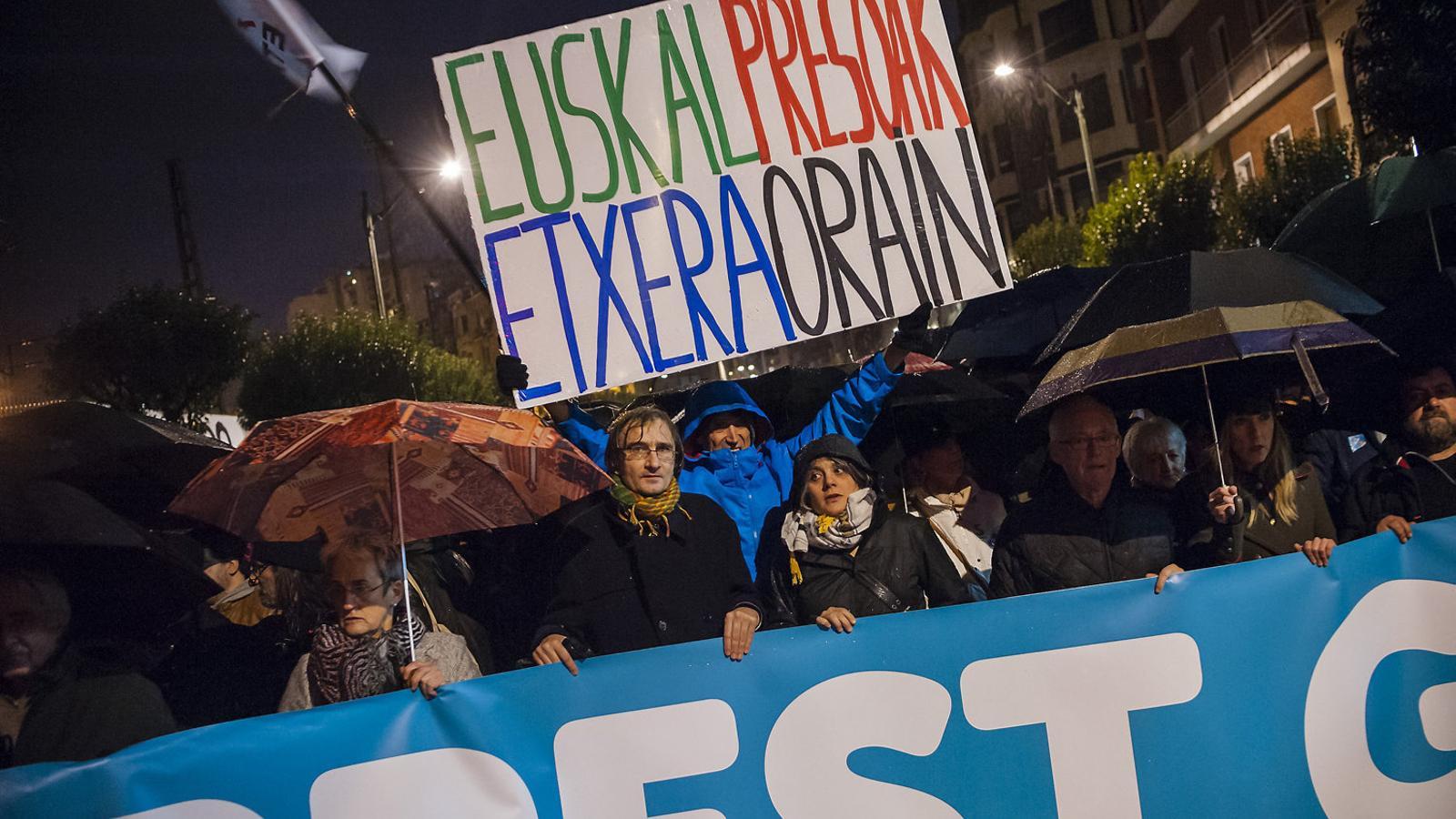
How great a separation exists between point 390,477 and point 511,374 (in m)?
0.49

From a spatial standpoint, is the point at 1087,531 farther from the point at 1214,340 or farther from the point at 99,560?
the point at 99,560

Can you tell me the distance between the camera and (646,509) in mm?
3648

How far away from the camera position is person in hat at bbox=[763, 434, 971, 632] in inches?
140

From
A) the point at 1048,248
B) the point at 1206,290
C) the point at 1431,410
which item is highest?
the point at 1048,248

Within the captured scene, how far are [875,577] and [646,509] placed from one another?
0.68 m

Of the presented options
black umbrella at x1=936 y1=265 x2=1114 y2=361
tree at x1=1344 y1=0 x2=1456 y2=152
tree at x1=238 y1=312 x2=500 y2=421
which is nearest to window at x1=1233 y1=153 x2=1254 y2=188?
tree at x1=238 y1=312 x2=500 y2=421

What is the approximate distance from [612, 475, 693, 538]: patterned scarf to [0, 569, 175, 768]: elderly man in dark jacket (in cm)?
131

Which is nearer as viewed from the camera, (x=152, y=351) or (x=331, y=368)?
(x=152, y=351)

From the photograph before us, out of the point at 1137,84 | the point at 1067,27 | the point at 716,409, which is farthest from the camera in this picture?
the point at 1067,27

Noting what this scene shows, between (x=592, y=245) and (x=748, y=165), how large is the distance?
617mm

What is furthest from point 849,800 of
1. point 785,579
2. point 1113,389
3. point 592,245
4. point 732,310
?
point 1113,389

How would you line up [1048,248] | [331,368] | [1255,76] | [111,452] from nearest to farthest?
1. [111,452]
2. [1255,76]
3. [331,368]
4. [1048,248]

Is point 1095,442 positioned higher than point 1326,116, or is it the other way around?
point 1326,116

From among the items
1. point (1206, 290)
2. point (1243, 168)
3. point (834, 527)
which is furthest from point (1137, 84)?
point (834, 527)
